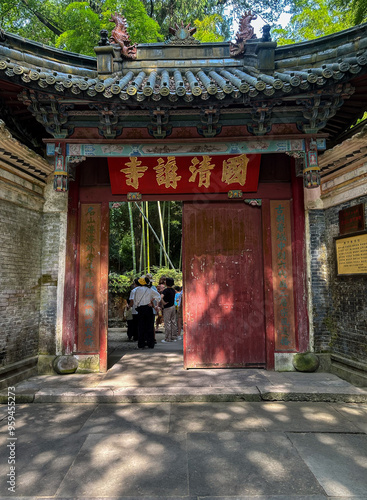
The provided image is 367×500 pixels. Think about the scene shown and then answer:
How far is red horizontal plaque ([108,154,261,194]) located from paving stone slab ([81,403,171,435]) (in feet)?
10.7

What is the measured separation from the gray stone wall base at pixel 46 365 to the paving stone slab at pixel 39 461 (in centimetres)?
186

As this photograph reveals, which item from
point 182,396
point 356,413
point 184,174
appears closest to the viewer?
point 356,413

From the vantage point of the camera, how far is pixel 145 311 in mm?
6953

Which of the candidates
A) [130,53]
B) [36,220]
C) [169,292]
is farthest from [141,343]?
[130,53]

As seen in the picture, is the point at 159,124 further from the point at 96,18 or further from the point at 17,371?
the point at 96,18

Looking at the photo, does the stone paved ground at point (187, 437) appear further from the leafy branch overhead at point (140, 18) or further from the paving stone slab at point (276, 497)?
the leafy branch overhead at point (140, 18)

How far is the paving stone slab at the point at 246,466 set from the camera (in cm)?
234

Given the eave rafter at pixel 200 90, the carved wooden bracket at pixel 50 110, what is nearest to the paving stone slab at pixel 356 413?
the eave rafter at pixel 200 90

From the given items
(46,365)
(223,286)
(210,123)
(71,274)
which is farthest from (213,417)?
(210,123)

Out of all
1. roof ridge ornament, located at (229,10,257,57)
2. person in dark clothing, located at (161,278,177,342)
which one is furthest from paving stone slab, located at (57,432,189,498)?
roof ridge ornament, located at (229,10,257,57)

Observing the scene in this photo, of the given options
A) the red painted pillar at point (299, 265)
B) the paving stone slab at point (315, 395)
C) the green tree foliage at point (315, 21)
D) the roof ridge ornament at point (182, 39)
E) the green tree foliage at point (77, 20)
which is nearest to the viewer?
the paving stone slab at point (315, 395)

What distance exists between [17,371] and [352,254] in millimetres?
5207

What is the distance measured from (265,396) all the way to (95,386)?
2311 mm

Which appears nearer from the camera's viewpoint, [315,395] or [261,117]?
[315,395]
